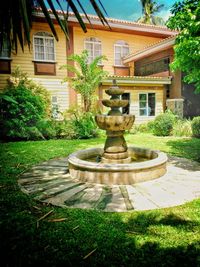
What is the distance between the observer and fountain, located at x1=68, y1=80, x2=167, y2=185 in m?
4.59

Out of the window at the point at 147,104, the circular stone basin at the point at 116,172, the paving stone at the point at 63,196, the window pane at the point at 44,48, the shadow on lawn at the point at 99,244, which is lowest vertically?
the shadow on lawn at the point at 99,244

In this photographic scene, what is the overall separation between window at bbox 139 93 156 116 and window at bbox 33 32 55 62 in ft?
22.0

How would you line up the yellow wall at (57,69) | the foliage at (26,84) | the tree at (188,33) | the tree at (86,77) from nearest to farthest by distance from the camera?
1. the tree at (188,33)
2. the tree at (86,77)
3. the foliage at (26,84)
4. the yellow wall at (57,69)

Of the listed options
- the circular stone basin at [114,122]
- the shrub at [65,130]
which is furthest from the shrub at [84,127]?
the circular stone basin at [114,122]

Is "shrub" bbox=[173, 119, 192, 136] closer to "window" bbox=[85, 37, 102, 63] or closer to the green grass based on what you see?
"window" bbox=[85, 37, 102, 63]

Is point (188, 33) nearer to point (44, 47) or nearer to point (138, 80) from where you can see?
point (138, 80)

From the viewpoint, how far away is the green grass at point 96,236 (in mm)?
2455

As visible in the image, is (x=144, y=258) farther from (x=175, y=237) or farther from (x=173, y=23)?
(x=173, y=23)

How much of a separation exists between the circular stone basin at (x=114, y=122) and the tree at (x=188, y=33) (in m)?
2.16

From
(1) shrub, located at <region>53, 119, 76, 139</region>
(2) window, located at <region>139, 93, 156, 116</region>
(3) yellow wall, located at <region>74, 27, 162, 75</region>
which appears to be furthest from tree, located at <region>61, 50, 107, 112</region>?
(2) window, located at <region>139, 93, 156, 116</region>

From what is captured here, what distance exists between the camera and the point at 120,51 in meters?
18.1

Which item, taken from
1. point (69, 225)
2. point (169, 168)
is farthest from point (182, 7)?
point (69, 225)

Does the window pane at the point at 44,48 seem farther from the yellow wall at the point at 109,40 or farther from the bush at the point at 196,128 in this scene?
the bush at the point at 196,128

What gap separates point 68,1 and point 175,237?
274 centimetres
